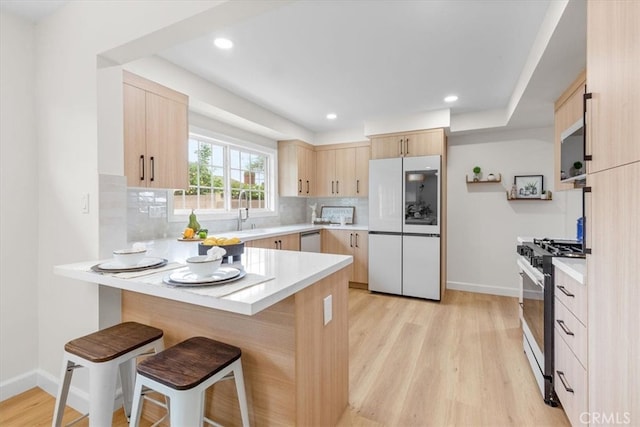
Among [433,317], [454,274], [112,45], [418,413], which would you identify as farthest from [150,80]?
[454,274]

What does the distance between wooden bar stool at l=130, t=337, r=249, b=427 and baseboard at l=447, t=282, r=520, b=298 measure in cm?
380

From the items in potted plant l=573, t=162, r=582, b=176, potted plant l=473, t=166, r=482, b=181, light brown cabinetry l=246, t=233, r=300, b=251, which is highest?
potted plant l=473, t=166, r=482, b=181

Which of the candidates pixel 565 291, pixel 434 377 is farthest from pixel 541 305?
pixel 434 377

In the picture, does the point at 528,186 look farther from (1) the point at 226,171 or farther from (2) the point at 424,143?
(1) the point at 226,171

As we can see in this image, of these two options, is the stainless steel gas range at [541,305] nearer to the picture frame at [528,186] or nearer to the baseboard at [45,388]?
the picture frame at [528,186]

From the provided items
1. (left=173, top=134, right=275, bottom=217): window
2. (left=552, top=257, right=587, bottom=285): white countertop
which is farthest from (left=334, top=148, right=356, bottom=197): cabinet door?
(left=552, top=257, right=587, bottom=285): white countertop

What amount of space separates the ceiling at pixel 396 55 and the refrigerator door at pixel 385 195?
0.80 metres

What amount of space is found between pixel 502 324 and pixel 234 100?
3.75m

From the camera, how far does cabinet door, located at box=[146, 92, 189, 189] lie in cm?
238

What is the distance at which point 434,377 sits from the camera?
2.12 m

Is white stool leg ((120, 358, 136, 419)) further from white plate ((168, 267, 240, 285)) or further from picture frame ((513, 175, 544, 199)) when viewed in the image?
picture frame ((513, 175, 544, 199))

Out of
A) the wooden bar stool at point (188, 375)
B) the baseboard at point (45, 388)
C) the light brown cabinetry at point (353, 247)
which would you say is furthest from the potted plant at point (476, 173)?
the baseboard at point (45, 388)

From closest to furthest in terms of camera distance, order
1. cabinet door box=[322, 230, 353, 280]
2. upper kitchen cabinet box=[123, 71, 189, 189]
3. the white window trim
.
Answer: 1. upper kitchen cabinet box=[123, 71, 189, 189]
2. the white window trim
3. cabinet door box=[322, 230, 353, 280]

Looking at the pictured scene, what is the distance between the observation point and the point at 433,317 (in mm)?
3254
